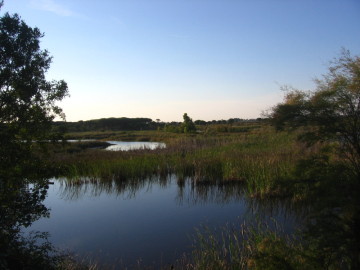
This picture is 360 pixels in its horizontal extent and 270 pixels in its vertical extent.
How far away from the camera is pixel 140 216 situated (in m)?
8.91

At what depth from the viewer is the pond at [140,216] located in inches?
255

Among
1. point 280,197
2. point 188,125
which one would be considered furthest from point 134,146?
point 188,125

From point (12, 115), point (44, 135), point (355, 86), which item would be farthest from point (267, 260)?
point (12, 115)

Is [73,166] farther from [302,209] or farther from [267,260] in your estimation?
[267,260]

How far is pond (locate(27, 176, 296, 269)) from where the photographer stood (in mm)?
6480

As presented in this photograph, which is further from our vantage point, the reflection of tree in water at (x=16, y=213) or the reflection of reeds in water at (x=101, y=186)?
the reflection of reeds in water at (x=101, y=186)

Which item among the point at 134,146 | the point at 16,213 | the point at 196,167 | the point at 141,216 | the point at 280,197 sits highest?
the point at 16,213

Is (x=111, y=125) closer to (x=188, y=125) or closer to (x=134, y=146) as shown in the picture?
(x=188, y=125)

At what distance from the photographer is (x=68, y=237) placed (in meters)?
7.43

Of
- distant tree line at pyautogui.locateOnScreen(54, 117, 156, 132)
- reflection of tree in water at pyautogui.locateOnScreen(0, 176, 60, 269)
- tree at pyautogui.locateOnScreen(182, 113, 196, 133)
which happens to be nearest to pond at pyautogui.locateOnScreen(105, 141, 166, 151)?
tree at pyautogui.locateOnScreen(182, 113, 196, 133)

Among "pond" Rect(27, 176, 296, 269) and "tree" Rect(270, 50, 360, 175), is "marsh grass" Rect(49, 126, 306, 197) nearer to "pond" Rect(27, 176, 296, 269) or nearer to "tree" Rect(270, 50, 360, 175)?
"pond" Rect(27, 176, 296, 269)

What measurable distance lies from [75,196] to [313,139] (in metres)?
10.1

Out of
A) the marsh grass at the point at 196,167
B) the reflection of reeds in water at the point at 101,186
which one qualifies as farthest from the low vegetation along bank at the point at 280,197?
the reflection of reeds in water at the point at 101,186

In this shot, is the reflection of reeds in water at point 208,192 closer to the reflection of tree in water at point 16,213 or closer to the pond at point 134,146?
the reflection of tree in water at point 16,213
